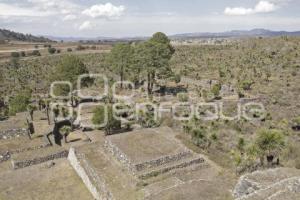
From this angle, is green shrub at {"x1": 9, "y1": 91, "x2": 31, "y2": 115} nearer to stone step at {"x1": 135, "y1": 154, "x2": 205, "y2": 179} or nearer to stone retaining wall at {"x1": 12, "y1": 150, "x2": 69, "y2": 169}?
stone retaining wall at {"x1": 12, "y1": 150, "x2": 69, "y2": 169}

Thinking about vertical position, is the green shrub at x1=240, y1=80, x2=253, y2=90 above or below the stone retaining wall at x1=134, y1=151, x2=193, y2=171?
above

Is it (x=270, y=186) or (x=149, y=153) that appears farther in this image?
(x=149, y=153)

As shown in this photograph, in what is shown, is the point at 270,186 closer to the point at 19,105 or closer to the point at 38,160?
the point at 38,160

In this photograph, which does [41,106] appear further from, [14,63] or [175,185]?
[14,63]

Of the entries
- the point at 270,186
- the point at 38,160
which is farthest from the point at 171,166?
the point at 38,160

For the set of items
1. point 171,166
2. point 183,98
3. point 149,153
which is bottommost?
point 171,166

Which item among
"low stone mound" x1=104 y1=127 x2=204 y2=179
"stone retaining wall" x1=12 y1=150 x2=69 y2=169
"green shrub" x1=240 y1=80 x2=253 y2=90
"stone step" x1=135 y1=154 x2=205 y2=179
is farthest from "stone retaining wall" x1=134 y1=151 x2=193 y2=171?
"green shrub" x1=240 y1=80 x2=253 y2=90
